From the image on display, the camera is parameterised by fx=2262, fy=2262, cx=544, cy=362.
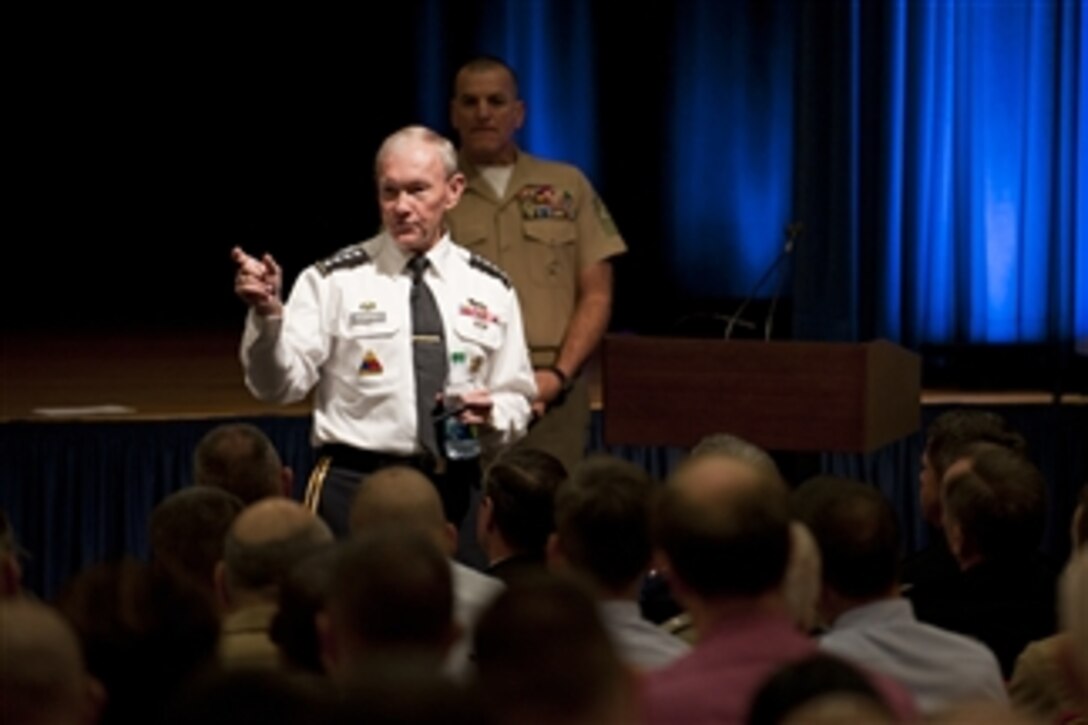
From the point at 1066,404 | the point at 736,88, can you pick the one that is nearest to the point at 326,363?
the point at 1066,404

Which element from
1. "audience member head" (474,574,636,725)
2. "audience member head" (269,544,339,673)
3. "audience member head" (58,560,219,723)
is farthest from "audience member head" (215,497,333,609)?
"audience member head" (474,574,636,725)

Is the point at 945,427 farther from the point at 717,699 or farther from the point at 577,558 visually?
→ the point at 717,699

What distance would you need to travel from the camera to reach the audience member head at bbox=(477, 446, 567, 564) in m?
3.90

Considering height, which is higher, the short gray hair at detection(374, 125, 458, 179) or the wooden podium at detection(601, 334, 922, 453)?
the short gray hair at detection(374, 125, 458, 179)

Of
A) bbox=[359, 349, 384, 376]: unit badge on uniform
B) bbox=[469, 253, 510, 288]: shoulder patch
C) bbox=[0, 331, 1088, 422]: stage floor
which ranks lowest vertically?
bbox=[0, 331, 1088, 422]: stage floor

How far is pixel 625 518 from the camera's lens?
11.0ft

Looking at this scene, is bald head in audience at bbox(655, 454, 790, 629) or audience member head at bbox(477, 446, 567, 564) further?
audience member head at bbox(477, 446, 567, 564)

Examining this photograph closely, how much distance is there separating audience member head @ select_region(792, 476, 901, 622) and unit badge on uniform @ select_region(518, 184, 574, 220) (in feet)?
8.16

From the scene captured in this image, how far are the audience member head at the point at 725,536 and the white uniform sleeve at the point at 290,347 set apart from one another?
1726 millimetres

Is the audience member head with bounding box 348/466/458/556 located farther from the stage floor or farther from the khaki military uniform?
the stage floor

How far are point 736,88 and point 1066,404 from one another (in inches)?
102

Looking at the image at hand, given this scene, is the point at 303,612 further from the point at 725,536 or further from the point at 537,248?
the point at 537,248

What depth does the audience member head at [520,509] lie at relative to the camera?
3.90 meters

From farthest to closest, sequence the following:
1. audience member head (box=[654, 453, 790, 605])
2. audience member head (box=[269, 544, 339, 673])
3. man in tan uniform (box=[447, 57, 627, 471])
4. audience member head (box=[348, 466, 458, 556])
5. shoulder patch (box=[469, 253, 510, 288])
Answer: man in tan uniform (box=[447, 57, 627, 471]), shoulder patch (box=[469, 253, 510, 288]), audience member head (box=[348, 466, 458, 556]), audience member head (box=[654, 453, 790, 605]), audience member head (box=[269, 544, 339, 673])
